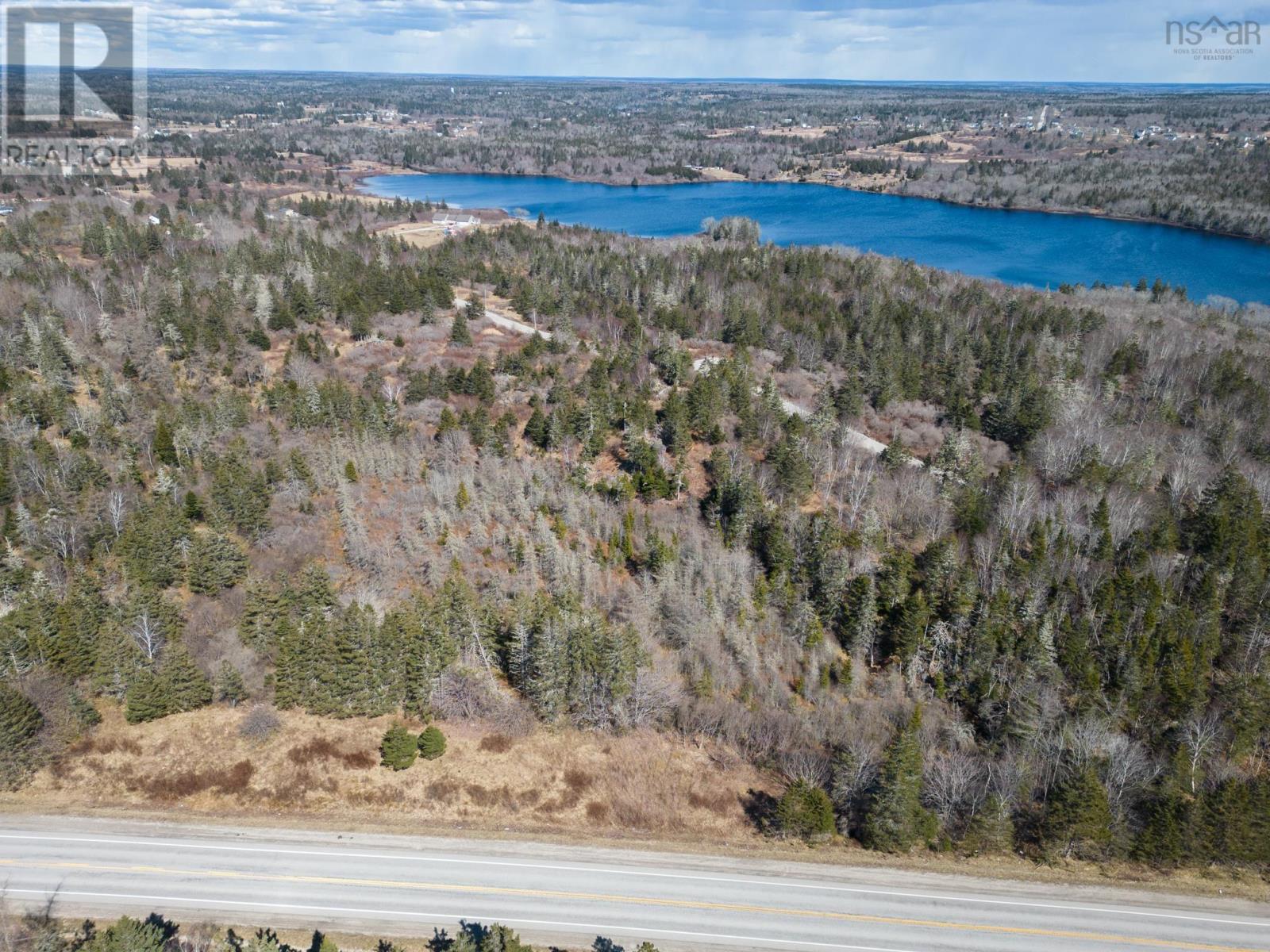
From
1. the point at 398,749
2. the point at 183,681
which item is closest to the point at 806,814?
the point at 398,749

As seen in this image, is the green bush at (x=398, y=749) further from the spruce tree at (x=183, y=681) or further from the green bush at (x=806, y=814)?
the green bush at (x=806, y=814)

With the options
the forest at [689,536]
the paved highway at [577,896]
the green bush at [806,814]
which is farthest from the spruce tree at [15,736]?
the green bush at [806,814]

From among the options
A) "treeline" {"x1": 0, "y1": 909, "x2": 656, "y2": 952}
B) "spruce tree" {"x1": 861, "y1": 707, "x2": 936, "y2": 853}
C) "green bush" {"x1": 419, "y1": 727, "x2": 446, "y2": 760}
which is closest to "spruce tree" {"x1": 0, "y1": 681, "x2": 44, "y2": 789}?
"treeline" {"x1": 0, "y1": 909, "x2": 656, "y2": 952}

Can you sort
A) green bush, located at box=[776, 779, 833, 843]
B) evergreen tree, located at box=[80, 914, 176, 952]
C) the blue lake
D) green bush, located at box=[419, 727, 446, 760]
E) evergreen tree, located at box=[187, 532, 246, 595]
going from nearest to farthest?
evergreen tree, located at box=[80, 914, 176, 952], green bush, located at box=[776, 779, 833, 843], green bush, located at box=[419, 727, 446, 760], evergreen tree, located at box=[187, 532, 246, 595], the blue lake

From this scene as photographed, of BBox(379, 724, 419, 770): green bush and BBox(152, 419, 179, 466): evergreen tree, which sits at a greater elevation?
BBox(152, 419, 179, 466): evergreen tree

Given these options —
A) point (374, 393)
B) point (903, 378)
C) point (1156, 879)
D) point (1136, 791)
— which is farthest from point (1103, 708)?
point (374, 393)

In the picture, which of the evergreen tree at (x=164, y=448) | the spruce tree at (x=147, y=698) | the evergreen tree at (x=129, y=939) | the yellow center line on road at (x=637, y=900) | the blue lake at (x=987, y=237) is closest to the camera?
the evergreen tree at (x=129, y=939)

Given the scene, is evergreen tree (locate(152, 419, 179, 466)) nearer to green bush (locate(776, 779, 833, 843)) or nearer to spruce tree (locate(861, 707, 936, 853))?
green bush (locate(776, 779, 833, 843))
